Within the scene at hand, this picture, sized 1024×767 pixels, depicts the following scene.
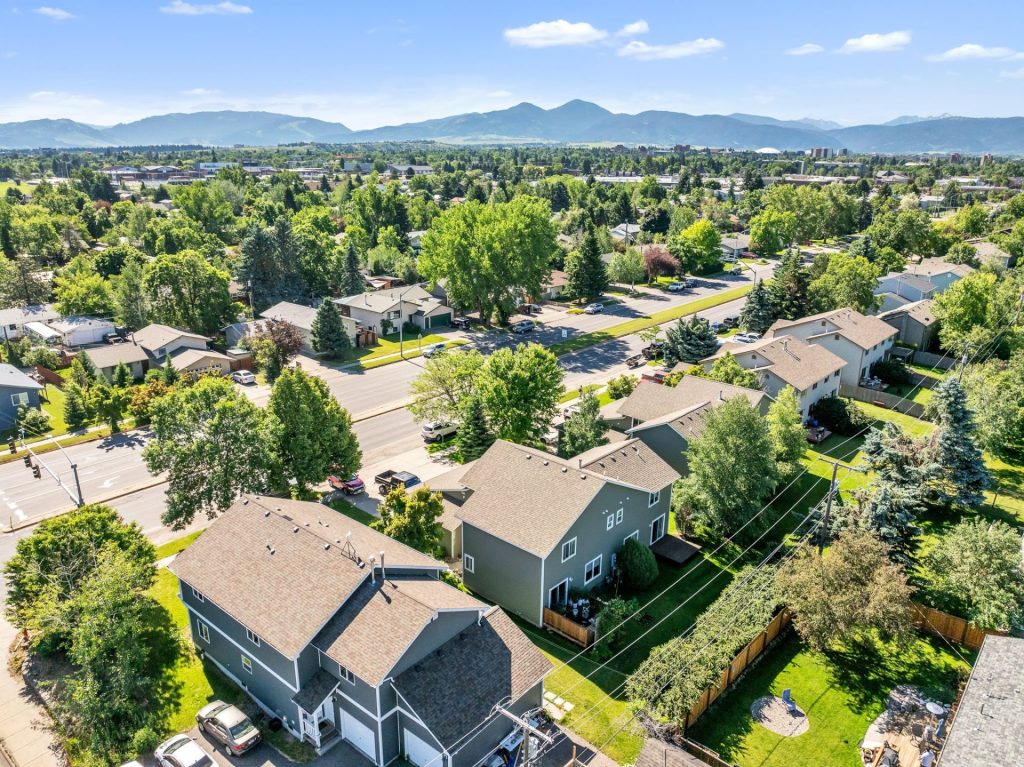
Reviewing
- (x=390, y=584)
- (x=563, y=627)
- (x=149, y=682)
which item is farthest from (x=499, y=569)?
(x=149, y=682)

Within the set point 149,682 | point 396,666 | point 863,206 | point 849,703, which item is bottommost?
point 849,703

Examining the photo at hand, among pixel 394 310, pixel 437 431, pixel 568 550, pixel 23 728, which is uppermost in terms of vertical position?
pixel 394 310

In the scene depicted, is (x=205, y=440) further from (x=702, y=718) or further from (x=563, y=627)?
(x=702, y=718)

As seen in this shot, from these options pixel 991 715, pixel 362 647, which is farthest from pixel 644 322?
pixel 362 647

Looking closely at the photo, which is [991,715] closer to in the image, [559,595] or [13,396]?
[559,595]

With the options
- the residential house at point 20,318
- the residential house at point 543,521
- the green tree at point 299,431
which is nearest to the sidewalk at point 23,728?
the green tree at point 299,431

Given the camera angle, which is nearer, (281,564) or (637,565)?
(281,564)
